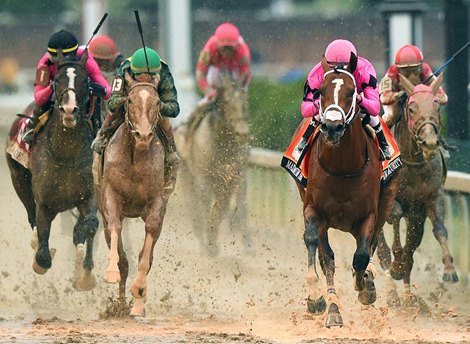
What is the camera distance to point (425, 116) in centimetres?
1264

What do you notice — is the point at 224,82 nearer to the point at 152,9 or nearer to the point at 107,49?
the point at 107,49

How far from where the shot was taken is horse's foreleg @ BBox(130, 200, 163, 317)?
11367mm

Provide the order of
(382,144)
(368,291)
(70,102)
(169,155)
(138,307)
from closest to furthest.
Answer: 1. (368,291)
2. (382,144)
3. (138,307)
4. (169,155)
5. (70,102)

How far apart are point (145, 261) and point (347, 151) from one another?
68.7 inches

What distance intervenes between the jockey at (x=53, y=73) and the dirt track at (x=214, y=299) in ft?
5.63

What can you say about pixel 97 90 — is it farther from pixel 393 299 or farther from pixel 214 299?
pixel 393 299

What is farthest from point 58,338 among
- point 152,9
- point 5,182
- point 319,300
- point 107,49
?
point 152,9

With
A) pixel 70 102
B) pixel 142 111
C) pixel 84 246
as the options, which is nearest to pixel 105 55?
pixel 84 246

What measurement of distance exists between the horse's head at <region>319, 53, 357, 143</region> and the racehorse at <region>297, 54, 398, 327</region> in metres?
0.07

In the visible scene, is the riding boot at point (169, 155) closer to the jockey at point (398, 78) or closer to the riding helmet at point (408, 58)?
the jockey at point (398, 78)

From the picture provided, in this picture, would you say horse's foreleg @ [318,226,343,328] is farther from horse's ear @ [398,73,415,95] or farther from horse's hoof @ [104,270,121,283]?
horse's ear @ [398,73,415,95]

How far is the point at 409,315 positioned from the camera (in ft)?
40.8

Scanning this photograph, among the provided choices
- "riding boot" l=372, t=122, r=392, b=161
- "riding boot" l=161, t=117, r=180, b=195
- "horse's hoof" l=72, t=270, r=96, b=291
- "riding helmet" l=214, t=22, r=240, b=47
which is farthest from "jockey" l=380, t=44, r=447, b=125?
"riding helmet" l=214, t=22, r=240, b=47

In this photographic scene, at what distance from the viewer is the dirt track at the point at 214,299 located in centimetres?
1106
